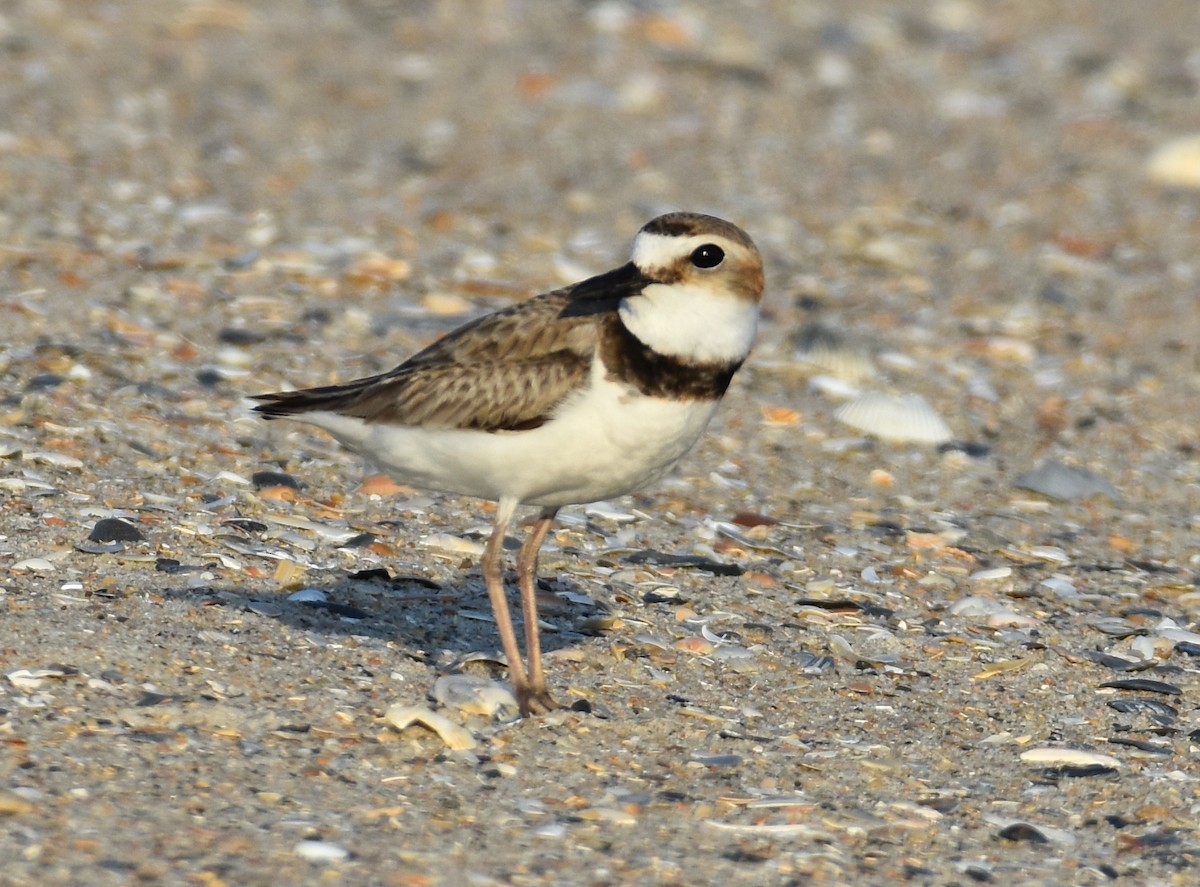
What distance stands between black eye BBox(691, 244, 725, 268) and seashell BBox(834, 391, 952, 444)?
11.2 ft

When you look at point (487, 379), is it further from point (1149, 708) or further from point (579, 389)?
point (1149, 708)

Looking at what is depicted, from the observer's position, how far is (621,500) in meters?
7.17

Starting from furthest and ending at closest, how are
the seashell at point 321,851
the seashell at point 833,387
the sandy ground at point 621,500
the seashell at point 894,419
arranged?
the seashell at point 833,387 → the seashell at point 894,419 → the sandy ground at point 621,500 → the seashell at point 321,851

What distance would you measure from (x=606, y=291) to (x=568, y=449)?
49cm

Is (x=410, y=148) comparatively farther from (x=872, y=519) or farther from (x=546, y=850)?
(x=546, y=850)

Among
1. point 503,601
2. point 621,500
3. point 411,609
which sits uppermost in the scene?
point 621,500

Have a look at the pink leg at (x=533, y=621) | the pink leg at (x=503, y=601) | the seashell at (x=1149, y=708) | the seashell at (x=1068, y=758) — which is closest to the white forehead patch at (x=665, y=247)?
the pink leg at (x=503, y=601)

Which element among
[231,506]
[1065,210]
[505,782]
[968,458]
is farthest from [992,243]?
[505,782]

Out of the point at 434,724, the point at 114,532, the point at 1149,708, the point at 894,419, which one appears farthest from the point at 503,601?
the point at 894,419

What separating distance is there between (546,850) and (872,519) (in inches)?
132

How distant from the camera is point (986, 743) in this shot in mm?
5293

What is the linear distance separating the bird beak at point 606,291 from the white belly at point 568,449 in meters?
0.27

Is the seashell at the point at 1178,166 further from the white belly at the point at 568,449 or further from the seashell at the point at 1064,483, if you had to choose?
the white belly at the point at 568,449

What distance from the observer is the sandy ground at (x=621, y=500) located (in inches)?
179
